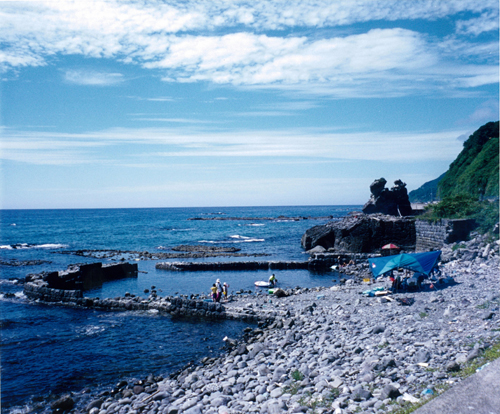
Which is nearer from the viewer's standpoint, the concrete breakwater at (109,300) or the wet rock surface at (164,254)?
the concrete breakwater at (109,300)

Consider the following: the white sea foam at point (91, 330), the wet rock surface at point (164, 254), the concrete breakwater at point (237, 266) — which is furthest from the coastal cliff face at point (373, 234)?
the white sea foam at point (91, 330)

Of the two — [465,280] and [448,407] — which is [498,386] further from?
[465,280]

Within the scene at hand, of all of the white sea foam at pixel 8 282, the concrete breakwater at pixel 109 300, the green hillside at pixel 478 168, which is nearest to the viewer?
the concrete breakwater at pixel 109 300

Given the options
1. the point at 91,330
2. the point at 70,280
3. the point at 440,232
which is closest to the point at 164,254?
the point at 70,280

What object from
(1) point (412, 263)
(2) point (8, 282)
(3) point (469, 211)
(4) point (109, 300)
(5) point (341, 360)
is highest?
(3) point (469, 211)

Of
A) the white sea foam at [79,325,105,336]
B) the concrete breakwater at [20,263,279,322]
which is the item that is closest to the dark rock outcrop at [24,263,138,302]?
the concrete breakwater at [20,263,279,322]

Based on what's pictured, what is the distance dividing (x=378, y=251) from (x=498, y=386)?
33755 millimetres

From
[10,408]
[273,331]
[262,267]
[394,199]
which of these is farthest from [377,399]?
[394,199]

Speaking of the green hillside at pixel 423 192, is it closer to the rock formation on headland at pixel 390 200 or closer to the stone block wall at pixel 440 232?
the rock formation on headland at pixel 390 200

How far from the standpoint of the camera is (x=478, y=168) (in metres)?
51.1

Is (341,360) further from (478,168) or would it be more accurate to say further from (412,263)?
(478,168)

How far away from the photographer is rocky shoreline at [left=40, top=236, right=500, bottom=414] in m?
7.82

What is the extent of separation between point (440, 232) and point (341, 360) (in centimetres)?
2107

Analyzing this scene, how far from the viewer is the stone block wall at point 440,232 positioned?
86.2 feet
